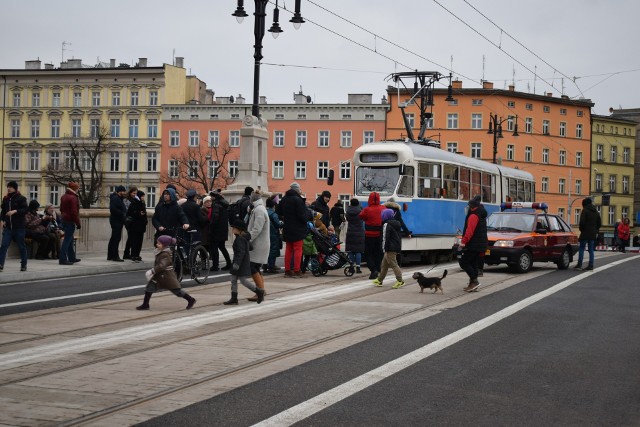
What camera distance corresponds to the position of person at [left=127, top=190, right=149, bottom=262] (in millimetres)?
20672

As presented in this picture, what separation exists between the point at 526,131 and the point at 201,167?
108 ft

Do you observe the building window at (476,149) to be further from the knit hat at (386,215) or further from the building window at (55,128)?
the knit hat at (386,215)

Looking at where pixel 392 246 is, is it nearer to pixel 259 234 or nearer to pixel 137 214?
pixel 259 234

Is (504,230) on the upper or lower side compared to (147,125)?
lower

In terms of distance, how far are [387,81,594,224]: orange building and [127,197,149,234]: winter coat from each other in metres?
64.4

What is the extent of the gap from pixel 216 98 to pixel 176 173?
12802 millimetres

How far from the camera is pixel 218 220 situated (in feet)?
64.7

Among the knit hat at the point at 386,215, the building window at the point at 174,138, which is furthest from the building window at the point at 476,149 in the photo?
the knit hat at the point at 386,215

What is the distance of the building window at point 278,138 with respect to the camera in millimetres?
86625

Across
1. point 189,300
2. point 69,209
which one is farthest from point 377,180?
point 189,300

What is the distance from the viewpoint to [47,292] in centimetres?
1513

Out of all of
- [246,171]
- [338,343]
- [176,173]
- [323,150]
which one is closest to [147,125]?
[176,173]

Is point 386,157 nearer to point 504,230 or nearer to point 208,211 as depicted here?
point 504,230

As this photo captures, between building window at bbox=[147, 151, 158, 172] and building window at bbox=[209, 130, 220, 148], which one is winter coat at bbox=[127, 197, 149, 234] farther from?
building window at bbox=[147, 151, 158, 172]
